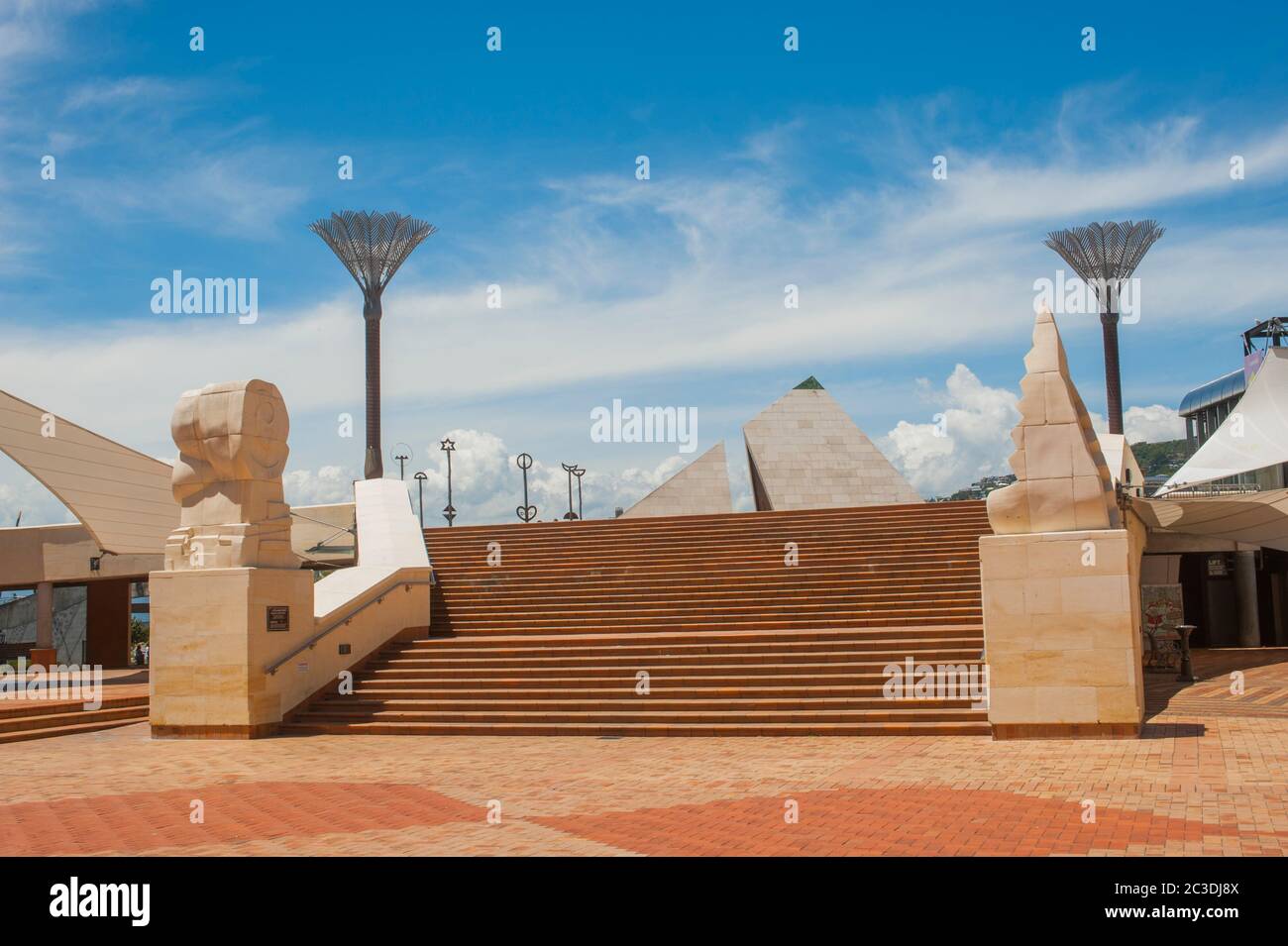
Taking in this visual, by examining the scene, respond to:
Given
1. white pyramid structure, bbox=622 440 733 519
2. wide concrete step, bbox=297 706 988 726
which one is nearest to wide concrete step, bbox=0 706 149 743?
wide concrete step, bbox=297 706 988 726

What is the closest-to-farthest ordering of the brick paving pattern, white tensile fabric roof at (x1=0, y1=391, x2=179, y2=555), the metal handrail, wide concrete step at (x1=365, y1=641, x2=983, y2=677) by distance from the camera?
the brick paving pattern, wide concrete step at (x1=365, y1=641, x2=983, y2=677), the metal handrail, white tensile fabric roof at (x1=0, y1=391, x2=179, y2=555)

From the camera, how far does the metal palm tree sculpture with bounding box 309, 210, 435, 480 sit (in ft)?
111

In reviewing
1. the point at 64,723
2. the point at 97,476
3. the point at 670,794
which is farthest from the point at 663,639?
the point at 97,476

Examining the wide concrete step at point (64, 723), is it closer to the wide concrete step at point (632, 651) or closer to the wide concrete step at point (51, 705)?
the wide concrete step at point (51, 705)

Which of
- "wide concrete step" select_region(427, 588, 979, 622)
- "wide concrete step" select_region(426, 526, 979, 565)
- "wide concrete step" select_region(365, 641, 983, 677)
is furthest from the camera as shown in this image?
"wide concrete step" select_region(426, 526, 979, 565)

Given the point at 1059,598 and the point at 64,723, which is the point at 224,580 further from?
the point at 1059,598

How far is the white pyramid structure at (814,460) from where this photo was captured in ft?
79.4

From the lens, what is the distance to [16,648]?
105ft

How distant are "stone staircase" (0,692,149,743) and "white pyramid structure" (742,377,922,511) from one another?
45.1ft

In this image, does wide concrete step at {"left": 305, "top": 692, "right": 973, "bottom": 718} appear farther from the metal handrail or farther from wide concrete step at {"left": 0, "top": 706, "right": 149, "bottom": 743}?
wide concrete step at {"left": 0, "top": 706, "right": 149, "bottom": 743}

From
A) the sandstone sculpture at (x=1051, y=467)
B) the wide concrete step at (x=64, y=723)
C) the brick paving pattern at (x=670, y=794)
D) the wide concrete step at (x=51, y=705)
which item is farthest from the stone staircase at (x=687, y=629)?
the wide concrete step at (x=51, y=705)

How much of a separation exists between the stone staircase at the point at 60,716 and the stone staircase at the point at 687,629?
2.66 metres

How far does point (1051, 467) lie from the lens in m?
9.84

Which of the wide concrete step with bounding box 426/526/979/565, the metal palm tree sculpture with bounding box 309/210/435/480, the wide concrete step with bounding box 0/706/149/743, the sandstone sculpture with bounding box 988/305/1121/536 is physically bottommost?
the wide concrete step with bounding box 0/706/149/743
